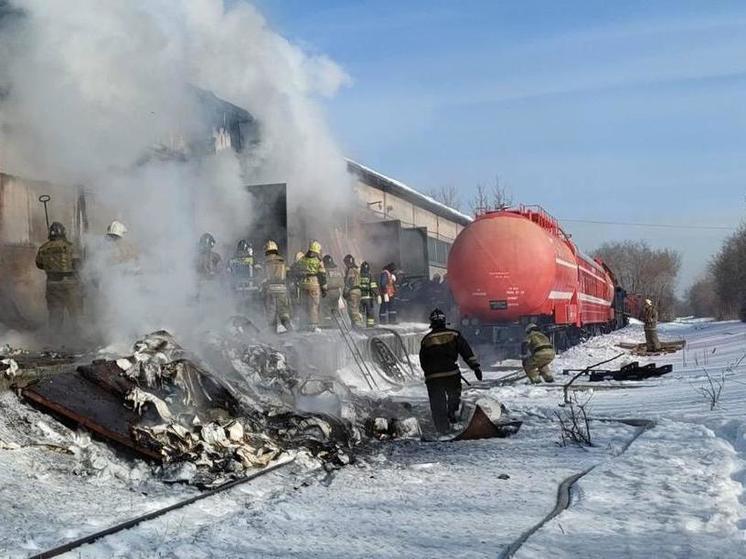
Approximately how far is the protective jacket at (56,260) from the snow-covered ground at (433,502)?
3455 millimetres

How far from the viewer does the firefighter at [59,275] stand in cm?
918

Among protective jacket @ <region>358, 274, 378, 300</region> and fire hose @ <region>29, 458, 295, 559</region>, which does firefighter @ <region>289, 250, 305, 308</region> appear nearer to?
protective jacket @ <region>358, 274, 378, 300</region>

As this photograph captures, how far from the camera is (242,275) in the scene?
40.1ft

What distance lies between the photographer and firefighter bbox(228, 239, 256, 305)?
12148 mm

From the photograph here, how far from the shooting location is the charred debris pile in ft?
19.4

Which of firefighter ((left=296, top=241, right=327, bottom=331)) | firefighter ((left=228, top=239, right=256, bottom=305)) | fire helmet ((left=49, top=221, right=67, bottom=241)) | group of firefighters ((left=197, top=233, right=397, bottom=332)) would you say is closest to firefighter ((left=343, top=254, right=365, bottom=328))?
group of firefighters ((left=197, top=233, right=397, bottom=332))

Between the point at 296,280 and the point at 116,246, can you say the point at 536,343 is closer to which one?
the point at 296,280

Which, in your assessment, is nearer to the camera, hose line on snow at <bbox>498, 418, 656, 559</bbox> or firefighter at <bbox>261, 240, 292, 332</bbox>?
hose line on snow at <bbox>498, 418, 656, 559</bbox>

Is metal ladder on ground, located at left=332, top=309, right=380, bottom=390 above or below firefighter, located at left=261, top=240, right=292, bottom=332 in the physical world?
below

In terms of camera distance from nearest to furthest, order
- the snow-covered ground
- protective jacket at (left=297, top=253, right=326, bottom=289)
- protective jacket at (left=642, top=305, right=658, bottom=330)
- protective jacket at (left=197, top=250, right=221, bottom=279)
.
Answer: the snow-covered ground
protective jacket at (left=197, top=250, right=221, bottom=279)
protective jacket at (left=297, top=253, right=326, bottom=289)
protective jacket at (left=642, top=305, right=658, bottom=330)

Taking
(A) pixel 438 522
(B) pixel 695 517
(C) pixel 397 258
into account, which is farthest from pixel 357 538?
(C) pixel 397 258

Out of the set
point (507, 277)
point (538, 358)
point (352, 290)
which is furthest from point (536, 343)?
point (352, 290)

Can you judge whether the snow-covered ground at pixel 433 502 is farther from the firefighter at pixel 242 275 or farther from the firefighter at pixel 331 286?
the firefighter at pixel 331 286

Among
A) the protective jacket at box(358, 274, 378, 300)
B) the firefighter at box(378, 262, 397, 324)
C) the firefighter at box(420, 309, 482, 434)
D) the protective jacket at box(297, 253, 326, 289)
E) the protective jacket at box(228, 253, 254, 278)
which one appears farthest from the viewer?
the firefighter at box(378, 262, 397, 324)
